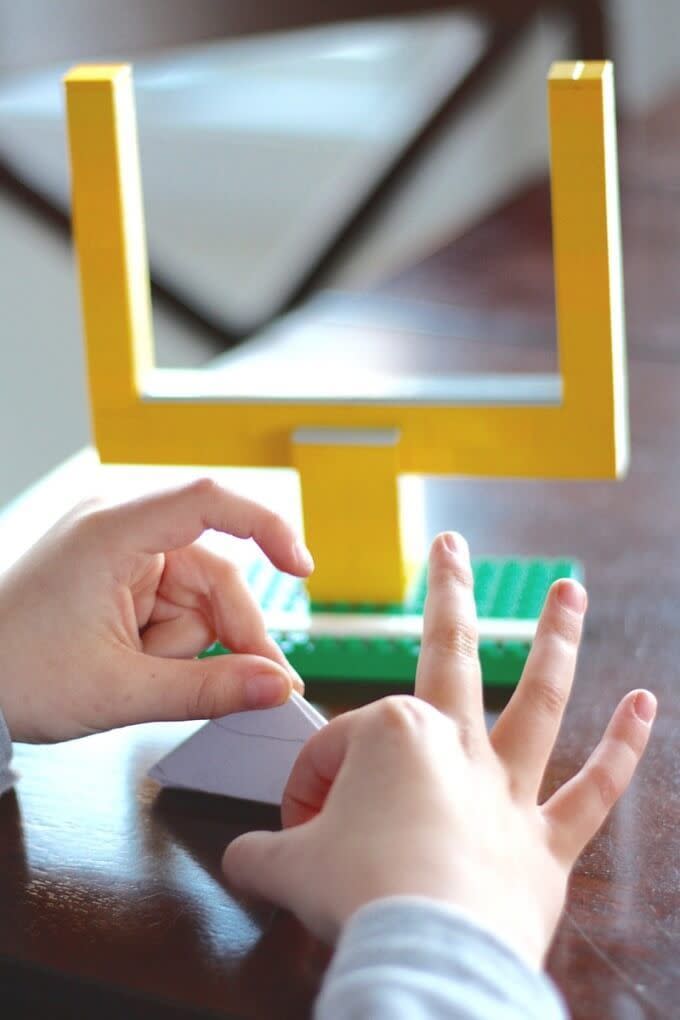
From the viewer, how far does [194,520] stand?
59cm

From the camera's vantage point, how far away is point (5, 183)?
6.52 feet

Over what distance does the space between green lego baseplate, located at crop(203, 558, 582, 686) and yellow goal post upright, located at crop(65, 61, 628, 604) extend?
0.05ft

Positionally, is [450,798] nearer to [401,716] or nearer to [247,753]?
[401,716]

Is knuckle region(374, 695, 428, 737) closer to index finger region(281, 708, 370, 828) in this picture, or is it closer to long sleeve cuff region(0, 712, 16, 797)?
index finger region(281, 708, 370, 828)

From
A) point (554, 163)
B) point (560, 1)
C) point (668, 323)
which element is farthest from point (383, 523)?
point (560, 1)

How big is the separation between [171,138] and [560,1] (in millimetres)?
734

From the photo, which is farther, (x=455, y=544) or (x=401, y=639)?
(x=401, y=639)

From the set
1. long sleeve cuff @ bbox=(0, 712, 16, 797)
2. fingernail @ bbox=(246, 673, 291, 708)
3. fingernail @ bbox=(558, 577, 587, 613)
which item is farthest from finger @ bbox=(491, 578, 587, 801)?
long sleeve cuff @ bbox=(0, 712, 16, 797)

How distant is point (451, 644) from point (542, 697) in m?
0.04

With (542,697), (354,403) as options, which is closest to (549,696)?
(542,697)

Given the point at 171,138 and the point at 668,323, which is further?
the point at 171,138

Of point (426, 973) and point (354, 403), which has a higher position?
point (354, 403)

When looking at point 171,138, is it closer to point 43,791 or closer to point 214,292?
point 214,292

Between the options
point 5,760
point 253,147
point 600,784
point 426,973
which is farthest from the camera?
point 253,147
